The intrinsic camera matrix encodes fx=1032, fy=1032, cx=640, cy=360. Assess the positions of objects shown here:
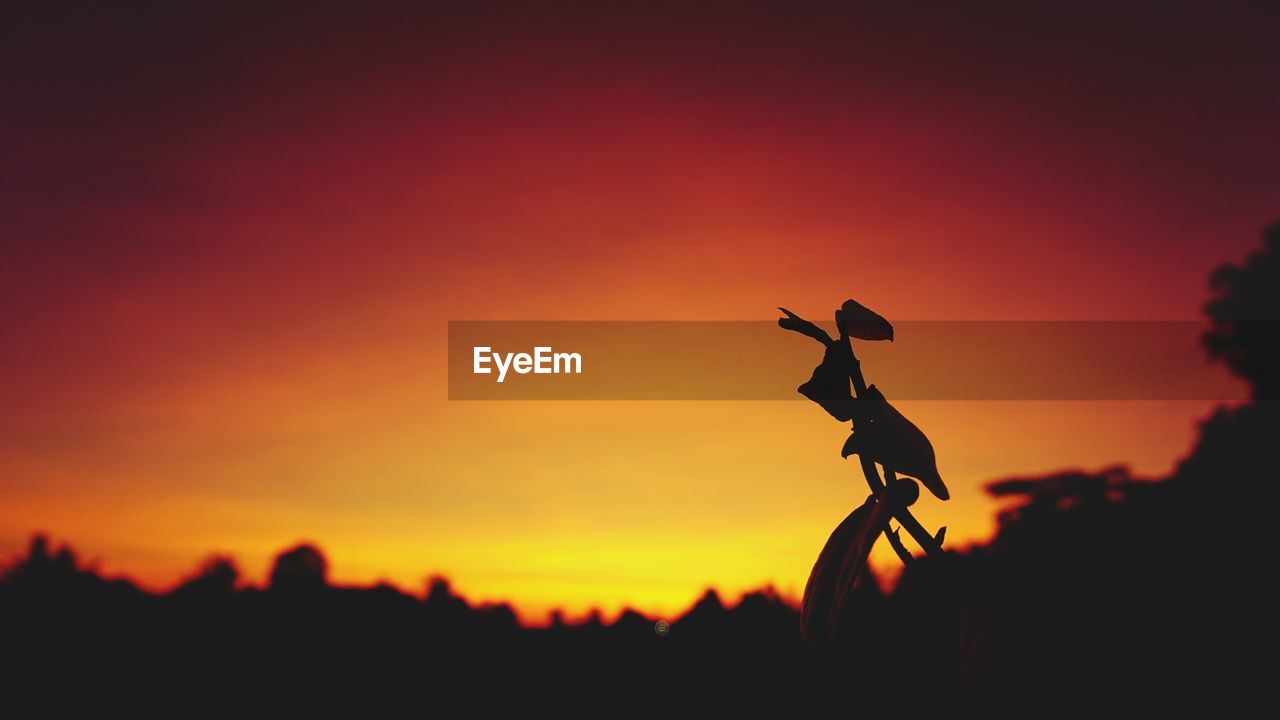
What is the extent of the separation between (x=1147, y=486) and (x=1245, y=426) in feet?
5.95

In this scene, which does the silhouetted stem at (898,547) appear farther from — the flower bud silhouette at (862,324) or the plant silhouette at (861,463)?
the flower bud silhouette at (862,324)

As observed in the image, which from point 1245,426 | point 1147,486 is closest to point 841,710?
point 1147,486

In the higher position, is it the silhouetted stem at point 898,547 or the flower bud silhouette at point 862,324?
the flower bud silhouette at point 862,324

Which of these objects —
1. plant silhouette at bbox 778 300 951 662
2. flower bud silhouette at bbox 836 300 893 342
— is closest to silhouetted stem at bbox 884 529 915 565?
plant silhouette at bbox 778 300 951 662

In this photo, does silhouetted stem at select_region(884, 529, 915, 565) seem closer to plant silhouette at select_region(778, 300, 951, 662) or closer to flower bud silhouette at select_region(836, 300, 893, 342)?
plant silhouette at select_region(778, 300, 951, 662)

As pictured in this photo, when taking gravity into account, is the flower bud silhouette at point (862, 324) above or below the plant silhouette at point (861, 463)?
above

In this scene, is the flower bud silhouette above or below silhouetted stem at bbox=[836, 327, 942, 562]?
above

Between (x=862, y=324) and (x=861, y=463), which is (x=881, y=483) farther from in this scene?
(x=862, y=324)

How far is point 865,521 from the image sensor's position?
861 mm

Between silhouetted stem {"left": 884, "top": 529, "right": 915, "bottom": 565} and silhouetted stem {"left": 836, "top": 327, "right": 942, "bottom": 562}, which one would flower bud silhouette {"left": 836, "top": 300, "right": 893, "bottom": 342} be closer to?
silhouetted stem {"left": 836, "top": 327, "right": 942, "bottom": 562}

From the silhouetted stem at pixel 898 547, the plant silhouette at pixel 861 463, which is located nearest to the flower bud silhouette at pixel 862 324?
the plant silhouette at pixel 861 463

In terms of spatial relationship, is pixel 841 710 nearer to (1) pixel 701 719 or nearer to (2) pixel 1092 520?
(2) pixel 1092 520

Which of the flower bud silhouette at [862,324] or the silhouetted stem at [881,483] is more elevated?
the flower bud silhouette at [862,324]

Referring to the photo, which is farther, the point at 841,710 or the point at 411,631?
the point at 411,631
